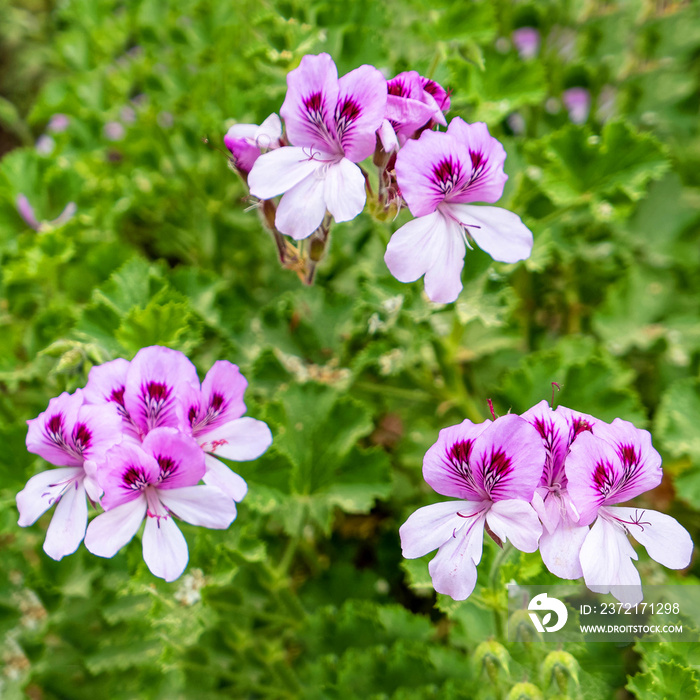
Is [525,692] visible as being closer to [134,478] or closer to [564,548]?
[564,548]

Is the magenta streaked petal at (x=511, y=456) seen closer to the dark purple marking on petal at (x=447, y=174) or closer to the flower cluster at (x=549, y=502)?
the flower cluster at (x=549, y=502)

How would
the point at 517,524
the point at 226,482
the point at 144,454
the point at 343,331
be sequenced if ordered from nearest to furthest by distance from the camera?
the point at 517,524 → the point at 144,454 → the point at 226,482 → the point at 343,331

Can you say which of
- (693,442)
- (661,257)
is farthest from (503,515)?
(661,257)

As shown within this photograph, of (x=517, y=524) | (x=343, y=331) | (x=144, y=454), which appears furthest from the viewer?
(x=343, y=331)

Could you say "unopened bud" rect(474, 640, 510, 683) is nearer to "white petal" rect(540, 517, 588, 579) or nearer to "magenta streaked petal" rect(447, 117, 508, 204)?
"white petal" rect(540, 517, 588, 579)

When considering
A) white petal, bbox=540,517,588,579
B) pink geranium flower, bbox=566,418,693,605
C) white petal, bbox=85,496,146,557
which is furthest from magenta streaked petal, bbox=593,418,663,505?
white petal, bbox=85,496,146,557

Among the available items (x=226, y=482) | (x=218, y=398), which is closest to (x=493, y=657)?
(x=226, y=482)

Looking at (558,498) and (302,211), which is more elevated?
(302,211)
